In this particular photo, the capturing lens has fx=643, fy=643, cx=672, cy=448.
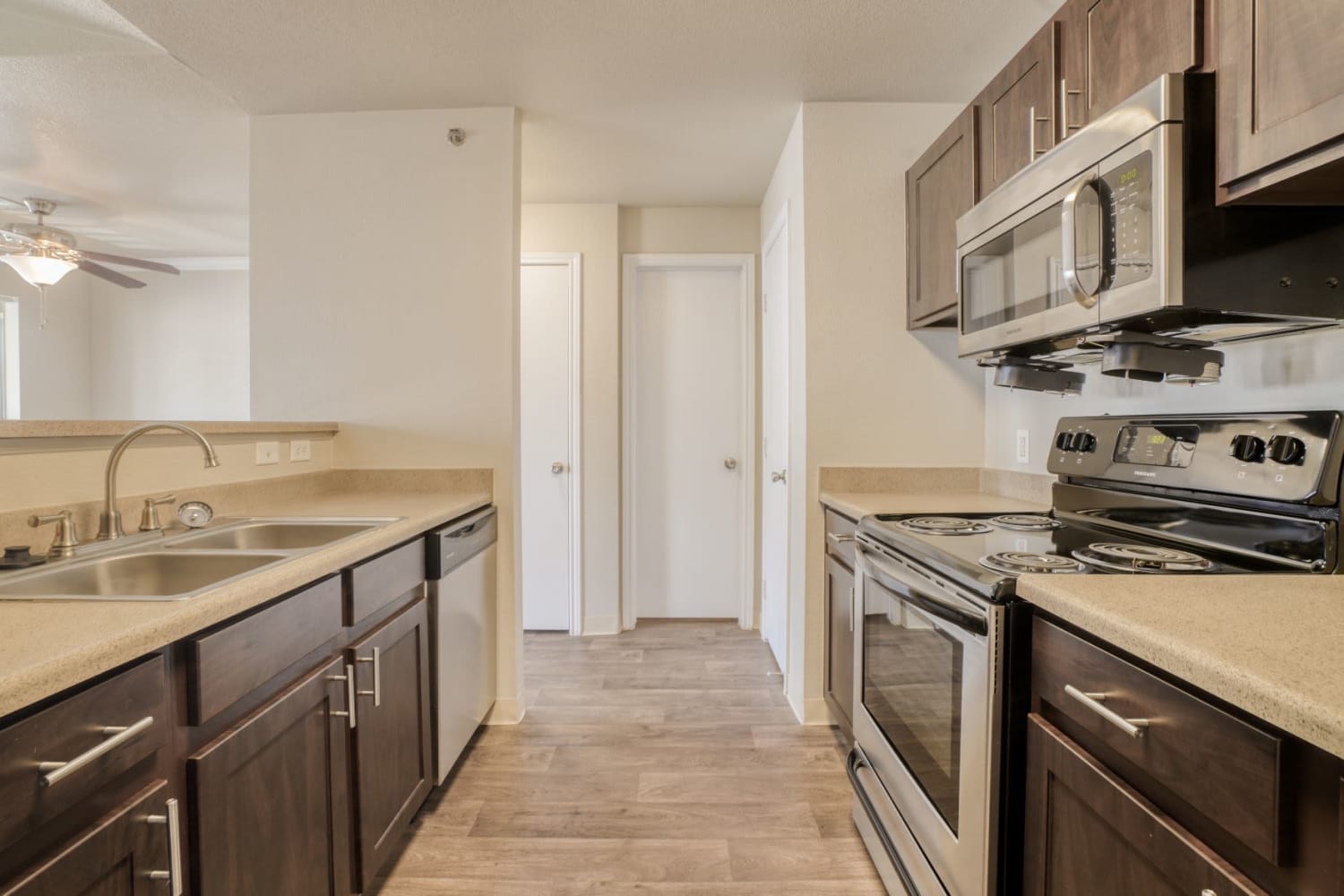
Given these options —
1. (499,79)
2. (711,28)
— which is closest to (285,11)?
(499,79)

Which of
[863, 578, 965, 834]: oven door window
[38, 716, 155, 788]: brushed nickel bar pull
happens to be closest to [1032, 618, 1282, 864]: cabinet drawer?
[863, 578, 965, 834]: oven door window

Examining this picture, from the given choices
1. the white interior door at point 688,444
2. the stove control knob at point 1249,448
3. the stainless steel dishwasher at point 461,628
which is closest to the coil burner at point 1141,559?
the stove control knob at point 1249,448

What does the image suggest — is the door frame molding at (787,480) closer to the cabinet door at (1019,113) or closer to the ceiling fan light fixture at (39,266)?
the cabinet door at (1019,113)

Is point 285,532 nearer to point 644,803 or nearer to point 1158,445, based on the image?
point 644,803

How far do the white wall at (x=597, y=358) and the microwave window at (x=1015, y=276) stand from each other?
2.00 meters

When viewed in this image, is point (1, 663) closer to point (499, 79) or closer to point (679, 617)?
point (499, 79)

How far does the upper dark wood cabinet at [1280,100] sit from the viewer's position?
0.86 meters

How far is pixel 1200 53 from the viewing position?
1075mm

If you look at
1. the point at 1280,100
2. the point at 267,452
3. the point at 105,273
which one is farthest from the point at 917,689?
the point at 105,273

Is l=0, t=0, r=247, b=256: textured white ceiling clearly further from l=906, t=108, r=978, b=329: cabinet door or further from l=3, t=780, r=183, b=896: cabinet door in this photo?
l=906, t=108, r=978, b=329: cabinet door

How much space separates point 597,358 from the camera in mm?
3465

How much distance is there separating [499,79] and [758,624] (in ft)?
9.35

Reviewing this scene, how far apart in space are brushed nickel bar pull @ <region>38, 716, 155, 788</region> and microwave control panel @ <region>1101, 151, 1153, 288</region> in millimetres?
1644

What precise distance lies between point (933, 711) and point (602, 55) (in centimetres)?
214
